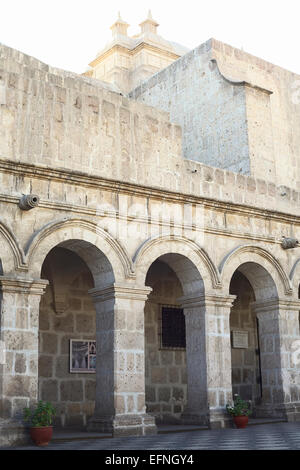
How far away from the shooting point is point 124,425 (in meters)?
8.77

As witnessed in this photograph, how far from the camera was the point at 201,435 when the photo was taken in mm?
8852

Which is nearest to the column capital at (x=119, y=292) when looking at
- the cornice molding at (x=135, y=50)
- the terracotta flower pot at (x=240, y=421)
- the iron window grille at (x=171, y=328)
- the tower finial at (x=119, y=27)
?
the terracotta flower pot at (x=240, y=421)

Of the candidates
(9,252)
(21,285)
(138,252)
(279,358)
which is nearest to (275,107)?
(279,358)

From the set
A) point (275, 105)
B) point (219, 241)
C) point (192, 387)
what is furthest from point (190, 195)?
point (275, 105)

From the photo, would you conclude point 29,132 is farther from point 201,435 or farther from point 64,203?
point 201,435

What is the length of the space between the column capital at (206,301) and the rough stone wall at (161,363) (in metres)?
1.59

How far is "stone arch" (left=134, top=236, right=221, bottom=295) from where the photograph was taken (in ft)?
32.9

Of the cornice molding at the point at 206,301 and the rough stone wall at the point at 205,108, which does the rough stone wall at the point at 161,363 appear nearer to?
the cornice molding at the point at 206,301

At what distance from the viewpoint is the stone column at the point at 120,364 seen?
8.88 metres

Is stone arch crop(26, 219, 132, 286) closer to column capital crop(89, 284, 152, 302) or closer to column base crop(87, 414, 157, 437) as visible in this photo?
column capital crop(89, 284, 152, 302)

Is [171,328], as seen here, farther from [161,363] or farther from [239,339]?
→ [239,339]

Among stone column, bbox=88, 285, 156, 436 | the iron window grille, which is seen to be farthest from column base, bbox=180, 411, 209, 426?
the iron window grille

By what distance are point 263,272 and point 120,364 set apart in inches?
149
